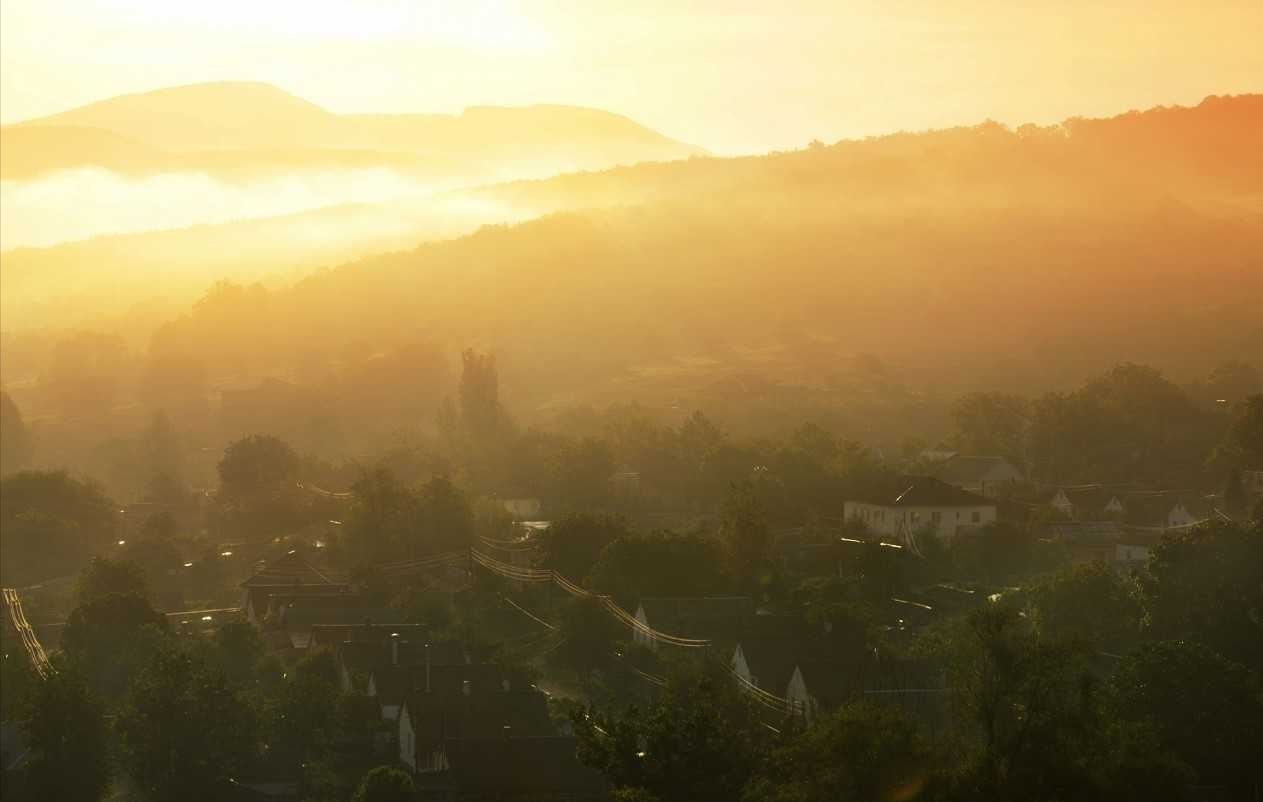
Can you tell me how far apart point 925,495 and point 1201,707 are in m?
20.4

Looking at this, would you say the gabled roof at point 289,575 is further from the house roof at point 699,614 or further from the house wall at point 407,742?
the house wall at point 407,742

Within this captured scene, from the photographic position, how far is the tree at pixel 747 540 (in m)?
42.5

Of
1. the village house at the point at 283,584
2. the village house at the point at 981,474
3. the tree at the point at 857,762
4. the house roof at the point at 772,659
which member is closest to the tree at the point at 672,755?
the tree at the point at 857,762

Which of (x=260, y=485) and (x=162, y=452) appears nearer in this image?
(x=260, y=485)

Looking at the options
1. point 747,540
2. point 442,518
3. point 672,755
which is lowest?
point 442,518

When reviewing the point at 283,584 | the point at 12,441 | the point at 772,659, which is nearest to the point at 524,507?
the point at 283,584

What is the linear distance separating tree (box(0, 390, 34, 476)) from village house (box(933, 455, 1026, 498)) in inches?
1731

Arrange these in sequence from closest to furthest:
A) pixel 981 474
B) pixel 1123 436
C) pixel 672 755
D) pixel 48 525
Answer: pixel 672 755 < pixel 48 525 < pixel 981 474 < pixel 1123 436

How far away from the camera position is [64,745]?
34.0 meters

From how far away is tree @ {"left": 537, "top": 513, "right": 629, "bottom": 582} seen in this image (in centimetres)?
4494

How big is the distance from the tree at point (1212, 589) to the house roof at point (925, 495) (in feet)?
36.0

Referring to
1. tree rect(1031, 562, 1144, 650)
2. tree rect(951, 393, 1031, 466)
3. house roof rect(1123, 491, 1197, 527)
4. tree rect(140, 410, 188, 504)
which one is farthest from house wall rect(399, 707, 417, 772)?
tree rect(140, 410, 188, 504)

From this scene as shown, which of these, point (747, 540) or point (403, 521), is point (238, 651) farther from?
point (747, 540)

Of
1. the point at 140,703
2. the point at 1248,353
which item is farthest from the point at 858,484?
the point at 1248,353
